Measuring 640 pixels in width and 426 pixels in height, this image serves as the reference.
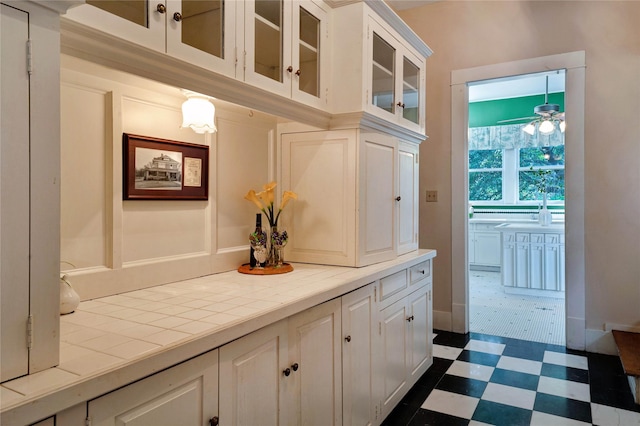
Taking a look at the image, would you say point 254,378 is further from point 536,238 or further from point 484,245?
point 484,245

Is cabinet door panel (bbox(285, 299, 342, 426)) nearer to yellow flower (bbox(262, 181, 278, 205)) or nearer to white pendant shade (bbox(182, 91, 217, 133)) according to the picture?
yellow flower (bbox(262, 181, 278, 205))

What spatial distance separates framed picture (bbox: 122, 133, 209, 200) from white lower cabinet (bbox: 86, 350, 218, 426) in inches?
30.3

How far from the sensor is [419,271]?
2.53 metres

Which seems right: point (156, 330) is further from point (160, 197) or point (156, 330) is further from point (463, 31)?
point (463, 31)

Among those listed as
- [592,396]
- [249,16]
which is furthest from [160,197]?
[592,396]

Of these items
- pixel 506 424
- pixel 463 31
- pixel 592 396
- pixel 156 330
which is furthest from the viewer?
pixel 463 31

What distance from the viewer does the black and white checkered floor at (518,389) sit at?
213cm

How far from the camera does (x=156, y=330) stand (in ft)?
3.40

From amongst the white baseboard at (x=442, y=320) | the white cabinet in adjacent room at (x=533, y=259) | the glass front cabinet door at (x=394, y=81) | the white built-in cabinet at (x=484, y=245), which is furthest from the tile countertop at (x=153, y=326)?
the white built-in cabinet at (x=484, y=245)

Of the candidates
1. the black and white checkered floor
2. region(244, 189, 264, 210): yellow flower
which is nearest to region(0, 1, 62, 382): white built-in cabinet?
region(244, 189, 264, 210): yellow flower

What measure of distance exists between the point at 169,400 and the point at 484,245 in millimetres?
6319

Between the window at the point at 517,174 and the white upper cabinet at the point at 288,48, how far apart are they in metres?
5.41

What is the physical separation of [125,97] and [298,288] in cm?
95

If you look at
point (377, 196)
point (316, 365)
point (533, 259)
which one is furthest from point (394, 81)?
point (533, 259)
